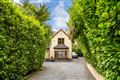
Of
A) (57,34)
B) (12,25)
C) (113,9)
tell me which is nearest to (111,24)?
(113,9)

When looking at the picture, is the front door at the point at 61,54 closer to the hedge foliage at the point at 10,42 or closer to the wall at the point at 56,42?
the wall at the point at 56,42

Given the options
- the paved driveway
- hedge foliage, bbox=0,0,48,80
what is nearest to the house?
the paved driveway

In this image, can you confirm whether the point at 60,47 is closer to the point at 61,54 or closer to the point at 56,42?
the point at 56,42

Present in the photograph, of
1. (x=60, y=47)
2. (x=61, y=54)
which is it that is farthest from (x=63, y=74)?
(x=61, y=54)

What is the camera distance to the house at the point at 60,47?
57031mm

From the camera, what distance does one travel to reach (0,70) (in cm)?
928

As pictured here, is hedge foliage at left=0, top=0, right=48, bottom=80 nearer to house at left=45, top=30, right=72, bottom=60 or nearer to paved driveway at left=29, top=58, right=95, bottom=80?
paved driveway at left=29, top=58, right=95, bottom=80

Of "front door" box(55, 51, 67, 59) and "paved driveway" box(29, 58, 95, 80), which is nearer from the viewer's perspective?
"paved driveway" box(29, 58, 95, 80)

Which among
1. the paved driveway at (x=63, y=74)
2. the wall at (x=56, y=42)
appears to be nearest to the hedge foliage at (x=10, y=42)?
the paved driveway at (x=63, y=74)

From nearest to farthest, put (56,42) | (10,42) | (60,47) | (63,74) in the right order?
(10,42) < (63,74) < (60,47) < (56,42)

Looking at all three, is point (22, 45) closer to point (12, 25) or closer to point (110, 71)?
point (12, 25)

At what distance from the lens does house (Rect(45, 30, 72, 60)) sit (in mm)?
57031

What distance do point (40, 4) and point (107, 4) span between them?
109 ft

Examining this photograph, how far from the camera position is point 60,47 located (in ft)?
187
